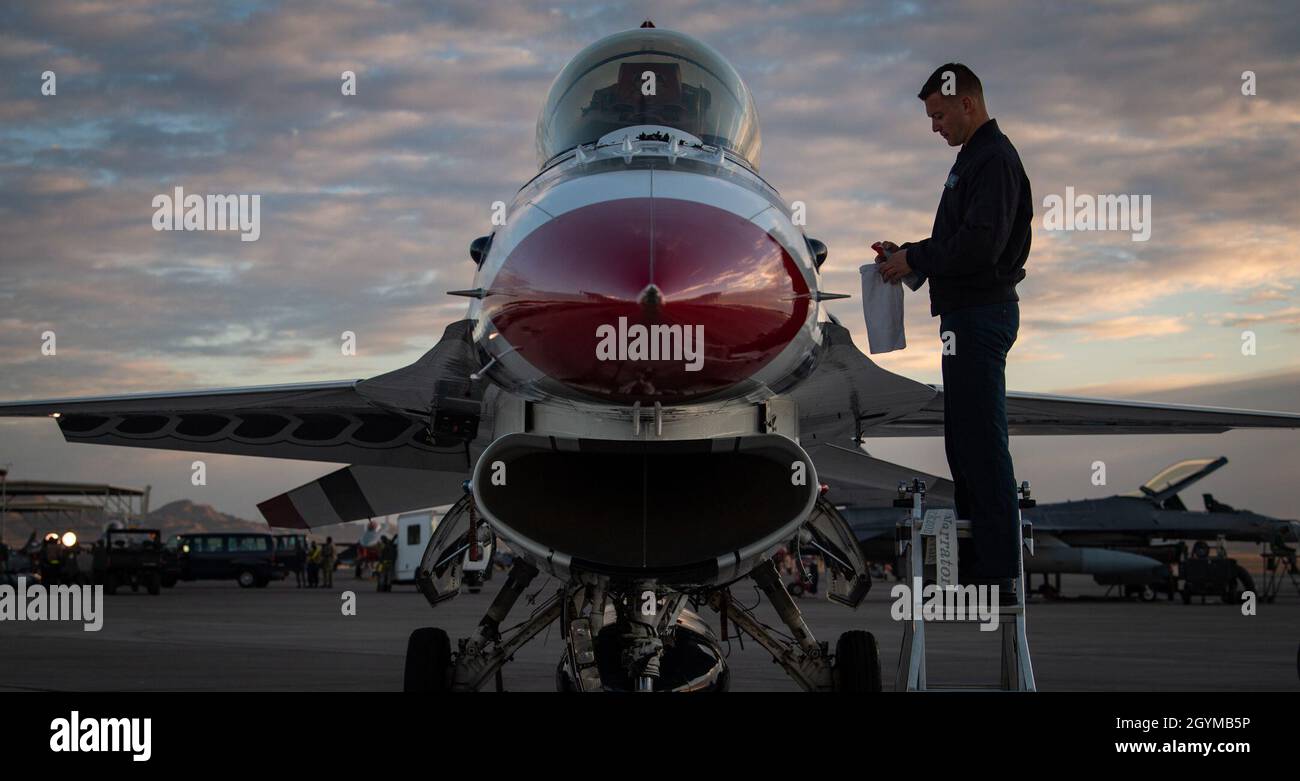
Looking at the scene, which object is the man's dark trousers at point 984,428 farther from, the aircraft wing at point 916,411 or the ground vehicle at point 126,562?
the ground vehicle at point 126,562

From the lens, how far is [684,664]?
21.8ft

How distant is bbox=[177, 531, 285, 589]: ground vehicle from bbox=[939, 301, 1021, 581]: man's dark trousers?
4199 centimetres

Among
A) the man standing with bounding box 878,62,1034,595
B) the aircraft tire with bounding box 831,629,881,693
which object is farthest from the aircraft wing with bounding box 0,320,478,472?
the man standing with bounding box 878,62,1034,595

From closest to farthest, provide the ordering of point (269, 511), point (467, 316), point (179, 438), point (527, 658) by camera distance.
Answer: point (467, 316) < point (179, 438) < point (269, 511) < point (527, 658)

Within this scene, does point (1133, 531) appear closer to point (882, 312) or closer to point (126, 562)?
point (126, 562)

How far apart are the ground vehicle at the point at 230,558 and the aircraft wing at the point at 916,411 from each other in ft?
126

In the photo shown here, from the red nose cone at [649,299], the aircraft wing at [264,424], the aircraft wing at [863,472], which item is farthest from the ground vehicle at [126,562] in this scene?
the red nose cone at [649,299]

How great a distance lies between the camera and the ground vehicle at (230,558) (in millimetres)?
43344

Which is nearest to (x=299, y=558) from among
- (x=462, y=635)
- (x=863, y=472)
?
(x=462, y=635)

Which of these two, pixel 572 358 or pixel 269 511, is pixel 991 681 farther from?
pixel 572 358

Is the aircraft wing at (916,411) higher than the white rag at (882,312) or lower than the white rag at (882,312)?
lower
